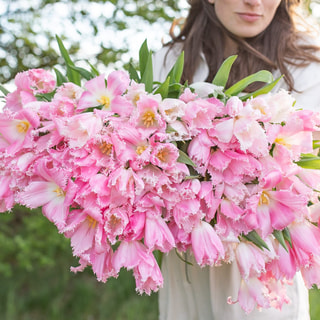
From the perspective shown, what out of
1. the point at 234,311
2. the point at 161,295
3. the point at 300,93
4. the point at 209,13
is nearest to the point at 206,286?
the point at 234,311

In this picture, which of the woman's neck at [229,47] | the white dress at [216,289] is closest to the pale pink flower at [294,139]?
the white dress at [216,289]

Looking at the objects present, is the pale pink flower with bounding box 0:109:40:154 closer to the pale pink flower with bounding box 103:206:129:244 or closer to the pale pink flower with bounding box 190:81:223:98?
the pale pink flower with bounding box 103:206:129:244

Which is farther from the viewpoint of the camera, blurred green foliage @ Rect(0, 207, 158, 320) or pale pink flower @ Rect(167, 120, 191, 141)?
blurred green foliage @ Rect(0, 207, 158, 320)

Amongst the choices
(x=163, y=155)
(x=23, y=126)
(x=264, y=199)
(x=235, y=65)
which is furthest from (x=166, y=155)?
(x=235, y=65)

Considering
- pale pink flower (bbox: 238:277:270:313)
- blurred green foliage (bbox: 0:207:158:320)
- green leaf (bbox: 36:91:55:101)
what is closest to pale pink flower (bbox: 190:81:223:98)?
→ green leaf (bbox: 36:91:55:101)

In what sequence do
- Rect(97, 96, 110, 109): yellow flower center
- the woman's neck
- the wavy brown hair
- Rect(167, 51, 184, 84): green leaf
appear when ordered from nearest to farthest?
Rect(97, 96, 110, 109): yellow flower center → Rect(167, 51, 184, 84): green leaf → the wavy brown hair → the woman's neck

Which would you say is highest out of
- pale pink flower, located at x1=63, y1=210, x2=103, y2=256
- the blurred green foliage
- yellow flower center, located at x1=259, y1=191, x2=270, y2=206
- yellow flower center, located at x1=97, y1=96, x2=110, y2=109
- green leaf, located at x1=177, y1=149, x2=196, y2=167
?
yellow flower center, located at x1=97, y1=96, x2=110, y2=109

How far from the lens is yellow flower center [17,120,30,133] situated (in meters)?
1.09

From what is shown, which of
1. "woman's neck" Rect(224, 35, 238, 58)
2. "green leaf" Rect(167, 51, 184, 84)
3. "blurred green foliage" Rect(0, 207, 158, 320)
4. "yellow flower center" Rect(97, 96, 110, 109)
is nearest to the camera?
"yellow flower center" Rect(97, 96, 110, 109)

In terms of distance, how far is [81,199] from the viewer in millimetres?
961

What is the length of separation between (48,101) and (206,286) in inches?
29.5

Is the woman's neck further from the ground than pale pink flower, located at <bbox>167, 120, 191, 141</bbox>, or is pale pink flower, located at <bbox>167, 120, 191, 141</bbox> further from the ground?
pale pink flower, located at <bbox>167, 120, 191, 141</bbox>

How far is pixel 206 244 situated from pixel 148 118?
10.8 inches

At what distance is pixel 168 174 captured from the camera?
0.97 metres
